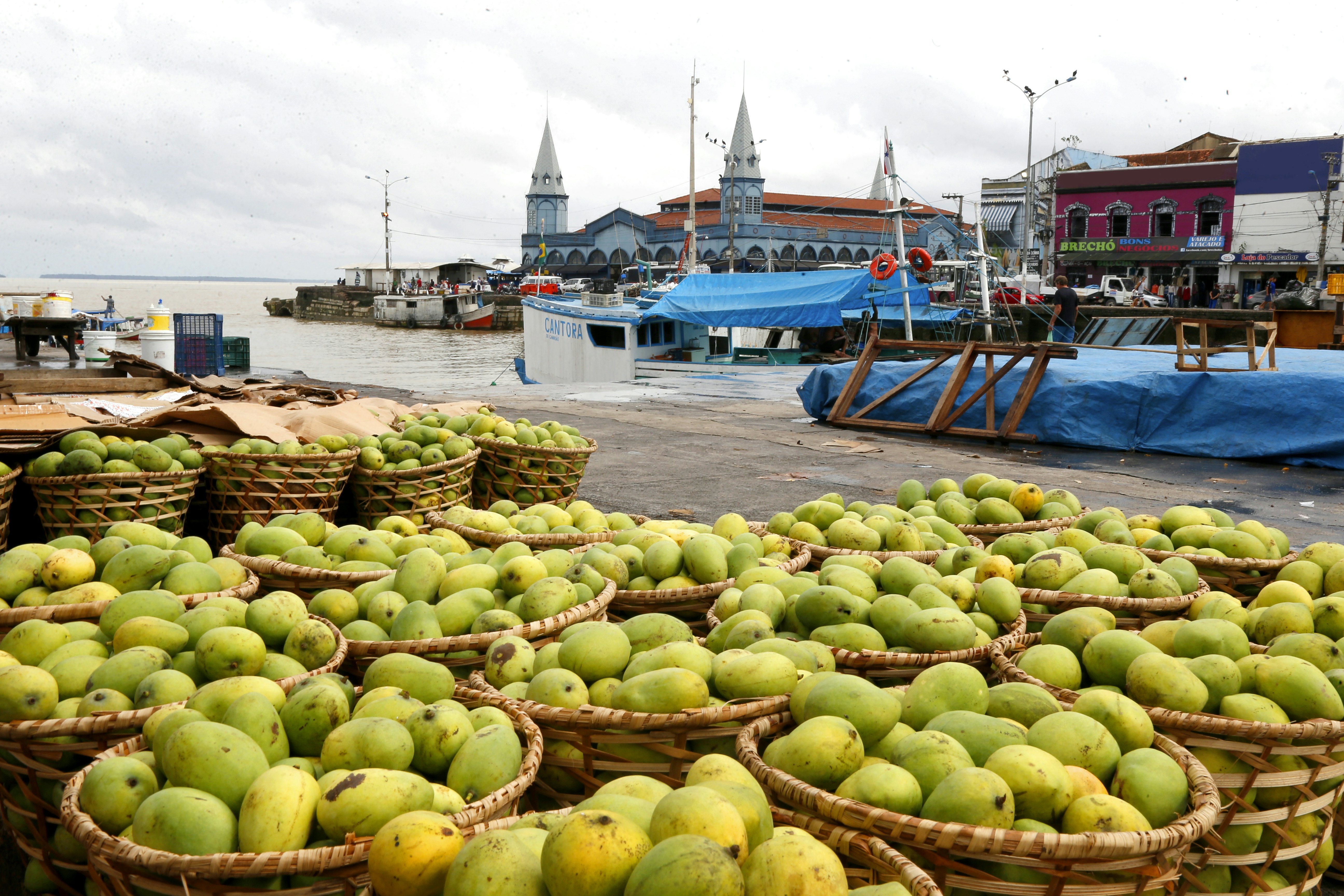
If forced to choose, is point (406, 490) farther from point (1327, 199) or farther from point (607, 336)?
point (1327, 199)

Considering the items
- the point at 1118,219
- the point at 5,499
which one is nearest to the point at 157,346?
the point at 5,499

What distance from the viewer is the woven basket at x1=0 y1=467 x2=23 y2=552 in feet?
14.1

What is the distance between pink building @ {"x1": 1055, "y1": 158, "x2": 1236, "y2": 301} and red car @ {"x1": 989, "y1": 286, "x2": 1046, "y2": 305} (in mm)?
16502

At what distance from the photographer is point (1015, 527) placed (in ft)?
13.1

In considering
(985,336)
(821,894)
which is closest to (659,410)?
(985,336)

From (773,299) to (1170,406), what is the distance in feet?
47.0

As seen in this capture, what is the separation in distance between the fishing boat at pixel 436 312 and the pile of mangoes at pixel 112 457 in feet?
209

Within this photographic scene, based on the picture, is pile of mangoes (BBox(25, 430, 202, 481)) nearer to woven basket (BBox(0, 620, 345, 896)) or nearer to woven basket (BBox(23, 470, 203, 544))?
woven basket (BBox(23, 470, 203, 544))

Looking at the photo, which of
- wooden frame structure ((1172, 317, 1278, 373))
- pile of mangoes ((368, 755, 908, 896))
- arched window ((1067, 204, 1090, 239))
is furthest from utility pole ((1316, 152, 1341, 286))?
pile of mangoes ((368, 755, 908, 896))

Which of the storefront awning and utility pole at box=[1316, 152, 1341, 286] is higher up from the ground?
the storefront awning

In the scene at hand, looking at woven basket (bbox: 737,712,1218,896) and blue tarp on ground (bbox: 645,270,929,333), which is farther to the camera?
blue tarp on ground (bbox: 645,270,929,333)

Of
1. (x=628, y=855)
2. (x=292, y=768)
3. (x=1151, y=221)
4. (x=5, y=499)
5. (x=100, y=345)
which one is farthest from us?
(x=1151, y=221)

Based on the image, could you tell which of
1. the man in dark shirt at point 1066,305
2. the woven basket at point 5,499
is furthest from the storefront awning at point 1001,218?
the woven basket at point 5,499

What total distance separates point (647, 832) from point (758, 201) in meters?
89.6
